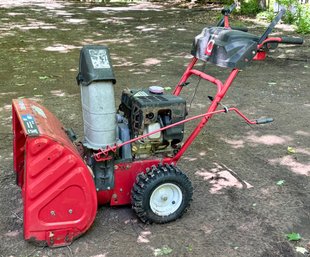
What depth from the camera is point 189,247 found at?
3.08 metres

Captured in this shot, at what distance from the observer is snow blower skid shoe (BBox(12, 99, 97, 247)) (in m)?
2.77

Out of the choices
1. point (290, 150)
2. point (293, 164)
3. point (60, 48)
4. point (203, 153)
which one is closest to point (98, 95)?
point (203, 153)

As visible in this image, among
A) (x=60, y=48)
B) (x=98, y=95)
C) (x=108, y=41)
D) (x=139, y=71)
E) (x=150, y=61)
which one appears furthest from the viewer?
(x=108, y=41)

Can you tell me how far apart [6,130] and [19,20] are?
965cm

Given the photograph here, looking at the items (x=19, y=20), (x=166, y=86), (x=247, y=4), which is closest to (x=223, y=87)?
(x=166, y=86)

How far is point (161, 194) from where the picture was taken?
3.25 meters

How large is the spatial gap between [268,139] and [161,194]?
2193mm

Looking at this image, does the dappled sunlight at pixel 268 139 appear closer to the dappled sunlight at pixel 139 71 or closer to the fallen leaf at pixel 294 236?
the fallen leaf at pixel 294 236

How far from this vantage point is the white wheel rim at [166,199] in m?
3.24

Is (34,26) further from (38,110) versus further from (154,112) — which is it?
(154,112)

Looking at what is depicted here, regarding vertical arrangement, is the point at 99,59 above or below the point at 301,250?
above

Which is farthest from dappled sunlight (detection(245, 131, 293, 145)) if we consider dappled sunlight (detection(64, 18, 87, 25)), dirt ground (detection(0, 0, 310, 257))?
dappled sunlight (detection(64, 18, 87, 25))

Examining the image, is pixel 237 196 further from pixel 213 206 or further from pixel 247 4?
pixel 247 4

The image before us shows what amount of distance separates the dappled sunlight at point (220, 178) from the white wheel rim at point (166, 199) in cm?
64
